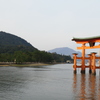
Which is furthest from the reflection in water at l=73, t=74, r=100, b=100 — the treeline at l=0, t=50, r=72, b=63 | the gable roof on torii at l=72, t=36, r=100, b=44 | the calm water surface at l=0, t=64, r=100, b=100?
the treeline at l=0, t=50, r=72, b=63

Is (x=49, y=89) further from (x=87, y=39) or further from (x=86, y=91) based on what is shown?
(x=87, y=39)

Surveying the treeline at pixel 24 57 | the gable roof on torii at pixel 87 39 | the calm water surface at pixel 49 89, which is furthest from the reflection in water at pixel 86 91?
the treeline at pixel 24 57

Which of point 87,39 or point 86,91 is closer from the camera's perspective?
point 86,91

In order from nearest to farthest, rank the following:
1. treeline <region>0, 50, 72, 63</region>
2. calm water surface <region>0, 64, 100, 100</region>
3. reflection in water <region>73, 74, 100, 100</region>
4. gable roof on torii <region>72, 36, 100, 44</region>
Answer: reflection in water <region>73, 74, 100, 100</region> < calm water surface <region>0, 64, 100, 100</region> < gable roof on torii <region>72, 36, 100, 44</region> < treeline <region>0, 50, 72, 63</region>

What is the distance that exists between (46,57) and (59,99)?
142 metres

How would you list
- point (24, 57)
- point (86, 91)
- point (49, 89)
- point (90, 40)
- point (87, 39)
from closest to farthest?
point (86, 91), point (49, 89), point (90, 40), point (87, 39), point (24, 57)

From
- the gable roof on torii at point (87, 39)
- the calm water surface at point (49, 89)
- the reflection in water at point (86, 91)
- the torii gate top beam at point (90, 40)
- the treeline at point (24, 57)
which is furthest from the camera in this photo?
the treeline at point (24, 57)

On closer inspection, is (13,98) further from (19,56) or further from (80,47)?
(19,56)

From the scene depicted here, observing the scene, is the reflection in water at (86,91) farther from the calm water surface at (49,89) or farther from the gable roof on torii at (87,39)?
the gable roof on torii at (87,39)

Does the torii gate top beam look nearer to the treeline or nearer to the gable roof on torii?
the gable roof on torii

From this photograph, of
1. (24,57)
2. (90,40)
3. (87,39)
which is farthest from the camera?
(24,57)


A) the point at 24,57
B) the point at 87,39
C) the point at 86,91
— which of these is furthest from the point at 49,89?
the point at 24,57

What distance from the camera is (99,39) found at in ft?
143

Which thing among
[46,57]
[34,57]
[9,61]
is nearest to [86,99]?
[9,61]
